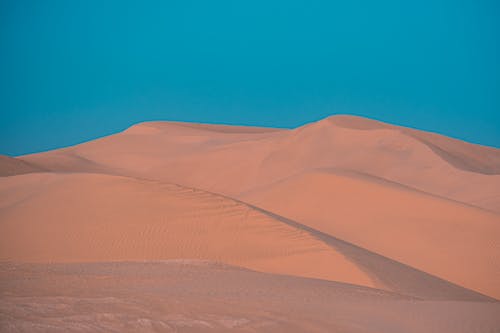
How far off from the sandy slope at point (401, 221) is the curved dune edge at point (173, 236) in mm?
1801

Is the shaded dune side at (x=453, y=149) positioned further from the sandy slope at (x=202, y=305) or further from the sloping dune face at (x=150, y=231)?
the sandy slope at (x=202, y=305)

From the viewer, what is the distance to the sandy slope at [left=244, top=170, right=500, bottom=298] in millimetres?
13188

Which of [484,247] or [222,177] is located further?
[222,177]

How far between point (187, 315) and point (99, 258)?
647 cm

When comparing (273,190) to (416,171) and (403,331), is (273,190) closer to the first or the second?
(416,171)

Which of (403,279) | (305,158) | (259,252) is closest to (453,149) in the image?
(305,158)

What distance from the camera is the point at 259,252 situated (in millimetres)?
11641

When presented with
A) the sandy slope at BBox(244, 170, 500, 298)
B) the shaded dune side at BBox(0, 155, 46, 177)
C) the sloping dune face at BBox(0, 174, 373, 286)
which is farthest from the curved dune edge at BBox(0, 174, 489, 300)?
the shaded dune side at BBox(0, 155, 46, 177)

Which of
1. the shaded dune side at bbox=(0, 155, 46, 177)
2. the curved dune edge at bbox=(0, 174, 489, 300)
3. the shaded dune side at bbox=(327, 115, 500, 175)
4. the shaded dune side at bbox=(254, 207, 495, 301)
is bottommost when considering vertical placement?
the shaded dune side at bbox=(254, 207, 495, 301)

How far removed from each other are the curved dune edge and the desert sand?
4 centimetres

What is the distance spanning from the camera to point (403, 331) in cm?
608

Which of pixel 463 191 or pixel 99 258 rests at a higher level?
pixel 463 191

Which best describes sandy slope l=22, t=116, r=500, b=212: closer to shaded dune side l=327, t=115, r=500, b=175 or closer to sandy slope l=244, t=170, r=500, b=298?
shaded dune side l=327, t=115, r=500, b=175

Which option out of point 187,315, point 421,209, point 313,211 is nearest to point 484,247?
point 421,209
